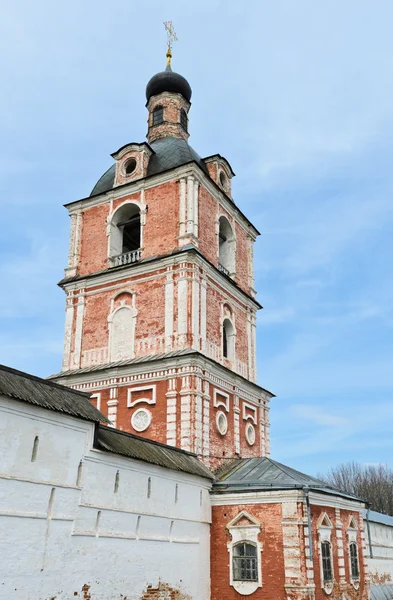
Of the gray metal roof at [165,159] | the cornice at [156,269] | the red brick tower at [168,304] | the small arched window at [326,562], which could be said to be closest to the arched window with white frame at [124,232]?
the red brick tower at [168,304]

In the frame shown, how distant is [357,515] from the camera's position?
2052 cm

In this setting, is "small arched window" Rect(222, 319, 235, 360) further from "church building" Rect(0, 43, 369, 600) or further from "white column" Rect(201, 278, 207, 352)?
"white column" Rect(201, 278, 207, 352)

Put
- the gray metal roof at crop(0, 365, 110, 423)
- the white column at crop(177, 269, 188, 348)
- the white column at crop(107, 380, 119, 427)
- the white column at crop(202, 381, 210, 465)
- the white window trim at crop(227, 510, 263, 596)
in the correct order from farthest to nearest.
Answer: the white column at crop(107, 380, 119, 427) → the white column at crop(177, 269, 188, 348) → the white column at crop(202, 381, 210, 465) → the white window trim at crop(227, 510, 263, 596) → the gray metal roof at crop(0, 365, 110, 423)

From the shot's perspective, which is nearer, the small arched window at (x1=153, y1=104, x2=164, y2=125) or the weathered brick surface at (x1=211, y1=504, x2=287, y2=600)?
the weathered brick surface at (x1=211, y1=504, x2=287, y2=600)

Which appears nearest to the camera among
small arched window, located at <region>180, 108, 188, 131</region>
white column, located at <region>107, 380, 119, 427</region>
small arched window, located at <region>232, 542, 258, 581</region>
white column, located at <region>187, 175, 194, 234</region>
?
small arched window, located at <region>232, 542, 258, 581</region>

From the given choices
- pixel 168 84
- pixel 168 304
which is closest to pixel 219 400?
pixel 168 304

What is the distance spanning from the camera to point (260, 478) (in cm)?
1770

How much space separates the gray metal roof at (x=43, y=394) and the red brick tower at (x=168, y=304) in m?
6.22

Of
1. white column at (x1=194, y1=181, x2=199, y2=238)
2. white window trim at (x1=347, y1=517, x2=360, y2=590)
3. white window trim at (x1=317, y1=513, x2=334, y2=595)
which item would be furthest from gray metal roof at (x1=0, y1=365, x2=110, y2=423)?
white window trim at (x1=347, y1=517, x2=360, y2=590)

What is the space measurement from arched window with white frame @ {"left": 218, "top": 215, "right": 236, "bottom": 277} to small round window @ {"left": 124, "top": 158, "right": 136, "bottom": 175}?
4.14m

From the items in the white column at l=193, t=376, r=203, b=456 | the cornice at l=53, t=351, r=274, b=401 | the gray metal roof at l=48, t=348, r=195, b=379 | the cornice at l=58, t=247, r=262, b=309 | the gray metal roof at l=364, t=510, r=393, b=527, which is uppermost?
the cornice at l=58, t=247, r=262, b=309

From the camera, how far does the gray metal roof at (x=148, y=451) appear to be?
13.7 meters

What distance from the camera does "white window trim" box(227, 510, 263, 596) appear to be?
16094mm

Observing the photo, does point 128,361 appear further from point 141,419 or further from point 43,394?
point 43,394
